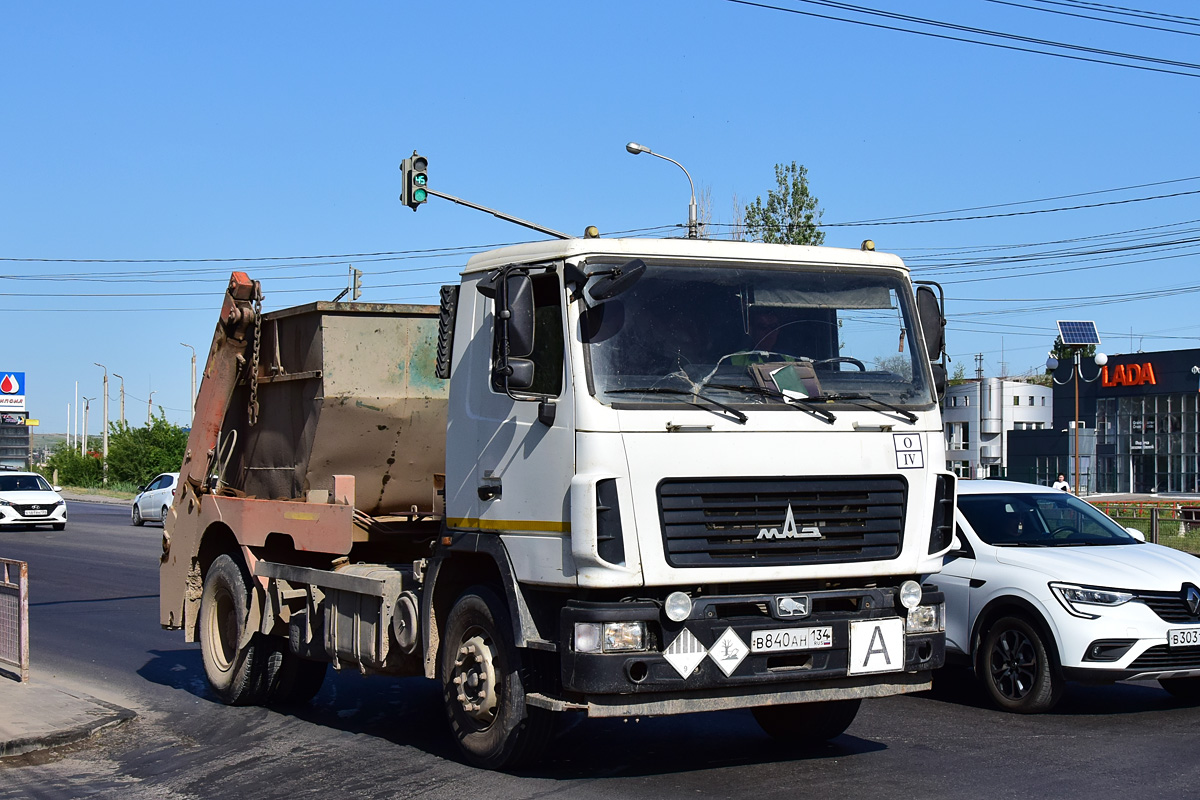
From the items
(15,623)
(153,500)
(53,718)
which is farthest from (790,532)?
(153,500)

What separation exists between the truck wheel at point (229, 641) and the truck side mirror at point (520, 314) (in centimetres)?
388

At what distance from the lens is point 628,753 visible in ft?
Answer: 24.6

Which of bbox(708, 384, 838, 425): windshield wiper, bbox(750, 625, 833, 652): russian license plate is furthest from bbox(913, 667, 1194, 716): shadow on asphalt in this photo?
bbox(708, 384, 838, 425): windshield wiper

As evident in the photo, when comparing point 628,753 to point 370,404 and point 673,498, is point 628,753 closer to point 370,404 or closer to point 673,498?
point 673,498

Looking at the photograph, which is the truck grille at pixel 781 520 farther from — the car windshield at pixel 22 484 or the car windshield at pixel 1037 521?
the car windshield at pixel 22 484

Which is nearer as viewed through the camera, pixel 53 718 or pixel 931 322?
pixel 931 322

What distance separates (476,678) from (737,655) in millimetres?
1420

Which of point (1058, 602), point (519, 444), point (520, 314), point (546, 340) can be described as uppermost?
point (520, 314)

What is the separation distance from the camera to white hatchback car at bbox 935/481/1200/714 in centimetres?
831

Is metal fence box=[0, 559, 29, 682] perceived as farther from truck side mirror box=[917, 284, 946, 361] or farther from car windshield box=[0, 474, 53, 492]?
car windshield box=[0, 474, 53, 492]

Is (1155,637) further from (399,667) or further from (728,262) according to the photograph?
(399,667)

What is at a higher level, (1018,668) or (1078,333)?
(1078,333)

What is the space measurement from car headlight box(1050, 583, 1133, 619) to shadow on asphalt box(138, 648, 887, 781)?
1.72 meters

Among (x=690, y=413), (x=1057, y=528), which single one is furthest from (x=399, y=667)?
(x=1057, y=528)
